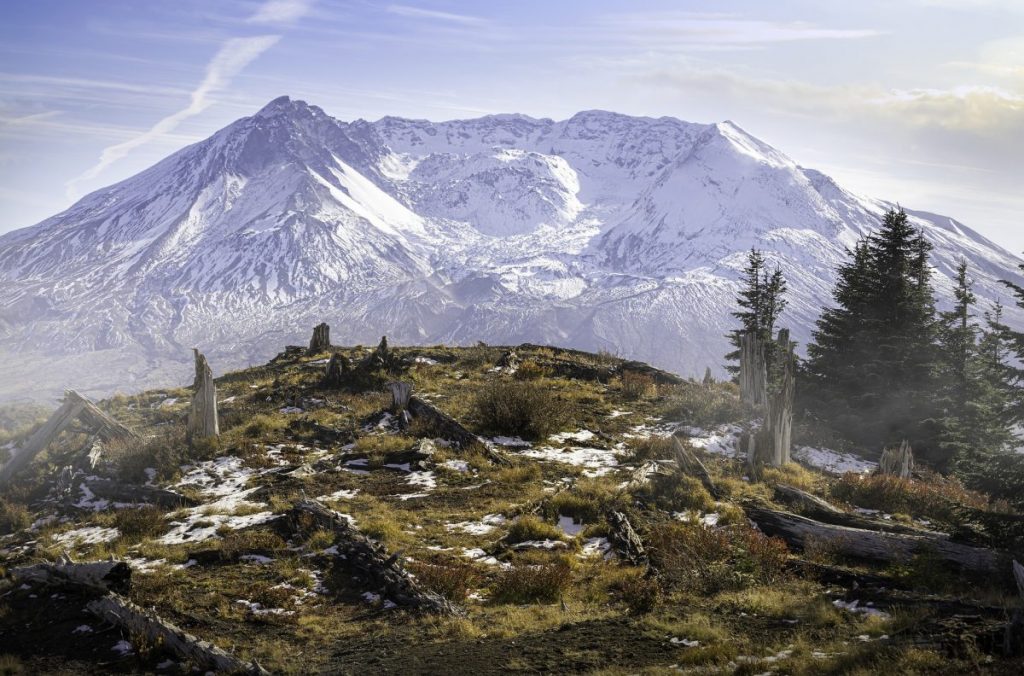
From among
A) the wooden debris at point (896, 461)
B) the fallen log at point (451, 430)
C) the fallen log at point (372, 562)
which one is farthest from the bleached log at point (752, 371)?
the fallen log at point (372, 562)

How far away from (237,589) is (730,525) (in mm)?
10356

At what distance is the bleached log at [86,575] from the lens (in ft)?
38.3

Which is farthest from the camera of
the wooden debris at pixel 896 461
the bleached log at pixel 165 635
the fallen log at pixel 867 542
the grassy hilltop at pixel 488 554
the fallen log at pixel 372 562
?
the wooden debris at pixel 896 461

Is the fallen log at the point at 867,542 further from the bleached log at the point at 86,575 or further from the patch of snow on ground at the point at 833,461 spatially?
the bleached log at the point at 86,575

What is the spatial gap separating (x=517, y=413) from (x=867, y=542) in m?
12.4

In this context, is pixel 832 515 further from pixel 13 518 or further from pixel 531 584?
pixel 13 518

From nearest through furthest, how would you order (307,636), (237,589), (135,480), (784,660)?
1. (784,660)
2. (307,636)
3. (237,589)
4. (135,480)

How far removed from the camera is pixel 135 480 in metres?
18.4

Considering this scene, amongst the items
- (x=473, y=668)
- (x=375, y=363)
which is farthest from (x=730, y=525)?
(x=375, y=363)

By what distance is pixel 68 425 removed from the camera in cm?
2342

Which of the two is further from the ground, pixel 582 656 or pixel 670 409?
pixel 670 409

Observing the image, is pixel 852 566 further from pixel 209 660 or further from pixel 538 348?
pixel 538 348

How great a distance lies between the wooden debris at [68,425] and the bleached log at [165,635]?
39.7 ft

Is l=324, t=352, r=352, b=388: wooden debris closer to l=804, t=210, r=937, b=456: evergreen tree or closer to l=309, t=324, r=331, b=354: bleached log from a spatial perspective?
l=309, t=324, r=331, b=354: bleached log
